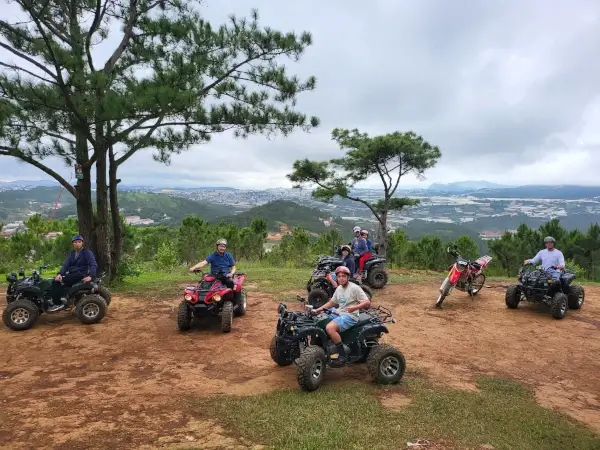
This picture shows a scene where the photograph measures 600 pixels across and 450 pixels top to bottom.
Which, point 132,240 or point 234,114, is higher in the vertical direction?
point 234,114

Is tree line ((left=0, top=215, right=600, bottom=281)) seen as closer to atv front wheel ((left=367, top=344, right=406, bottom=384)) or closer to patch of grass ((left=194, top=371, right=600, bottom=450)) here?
atv front wheel ((left=367, top=344, right=406, bottom=384))

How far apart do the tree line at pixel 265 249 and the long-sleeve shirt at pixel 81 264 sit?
10.4 meters

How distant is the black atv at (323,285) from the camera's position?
950cm

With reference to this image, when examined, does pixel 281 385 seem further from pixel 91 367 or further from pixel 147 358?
pixel 91 367

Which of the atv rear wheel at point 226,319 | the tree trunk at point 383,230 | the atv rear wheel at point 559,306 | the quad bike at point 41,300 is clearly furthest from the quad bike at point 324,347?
the tree trunk at point 383,230

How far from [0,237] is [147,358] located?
1790 centimetres

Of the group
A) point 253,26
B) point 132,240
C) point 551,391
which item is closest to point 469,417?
point 551,391

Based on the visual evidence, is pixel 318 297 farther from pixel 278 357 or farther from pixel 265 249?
pixel 265 249

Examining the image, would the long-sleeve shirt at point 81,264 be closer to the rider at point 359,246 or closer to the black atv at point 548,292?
the rider at point 359,246

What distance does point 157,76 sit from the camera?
9.04m

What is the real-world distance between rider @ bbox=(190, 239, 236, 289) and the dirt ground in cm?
92

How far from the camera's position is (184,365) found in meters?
6.06

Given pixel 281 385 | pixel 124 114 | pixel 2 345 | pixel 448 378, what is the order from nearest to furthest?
pixel 281 385, pixel 448 378, pixel 2 345, pixel 124 114

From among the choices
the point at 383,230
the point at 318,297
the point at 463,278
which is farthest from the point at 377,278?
the point at 383,230
